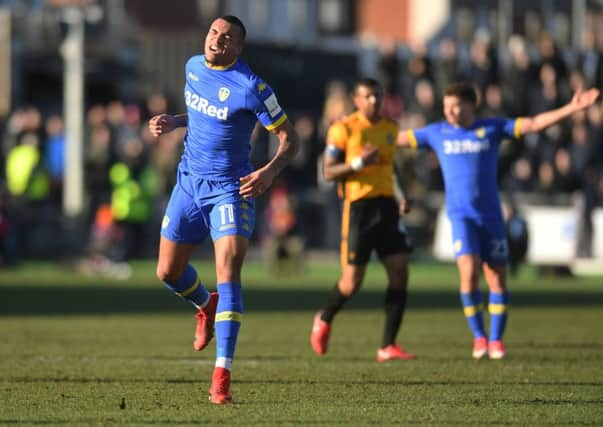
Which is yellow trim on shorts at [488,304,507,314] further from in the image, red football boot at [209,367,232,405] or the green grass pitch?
red football boot at [209,367,232,405]

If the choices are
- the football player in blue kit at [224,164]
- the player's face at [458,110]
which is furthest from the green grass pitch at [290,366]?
the player's face at [458,110]

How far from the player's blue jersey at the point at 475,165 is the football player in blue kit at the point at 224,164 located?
10.8ft

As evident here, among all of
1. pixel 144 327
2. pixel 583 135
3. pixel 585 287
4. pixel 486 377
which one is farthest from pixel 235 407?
pixel 583 135

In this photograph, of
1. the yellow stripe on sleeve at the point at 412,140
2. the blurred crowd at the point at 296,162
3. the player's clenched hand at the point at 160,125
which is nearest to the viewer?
the player's clenched hand at the point at 160,125

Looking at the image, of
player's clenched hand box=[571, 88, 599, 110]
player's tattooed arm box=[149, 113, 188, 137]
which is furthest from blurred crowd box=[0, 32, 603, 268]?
player's tattooed arm box=[149, 113, 188, 137]

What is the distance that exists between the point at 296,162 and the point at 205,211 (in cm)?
2181

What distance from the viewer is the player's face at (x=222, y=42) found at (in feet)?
35.4

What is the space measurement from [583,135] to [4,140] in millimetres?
10703

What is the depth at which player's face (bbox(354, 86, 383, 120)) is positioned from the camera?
1388cm

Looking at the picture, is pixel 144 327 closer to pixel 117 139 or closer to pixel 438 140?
pixel 438 140

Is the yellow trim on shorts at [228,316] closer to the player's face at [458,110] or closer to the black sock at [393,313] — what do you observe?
the black sock at [393,313]

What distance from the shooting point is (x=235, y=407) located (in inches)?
399

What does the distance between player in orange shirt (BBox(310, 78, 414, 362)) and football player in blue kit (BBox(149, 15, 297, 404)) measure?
285cm

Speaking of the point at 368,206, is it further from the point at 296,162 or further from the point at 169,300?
the point at 296,162
